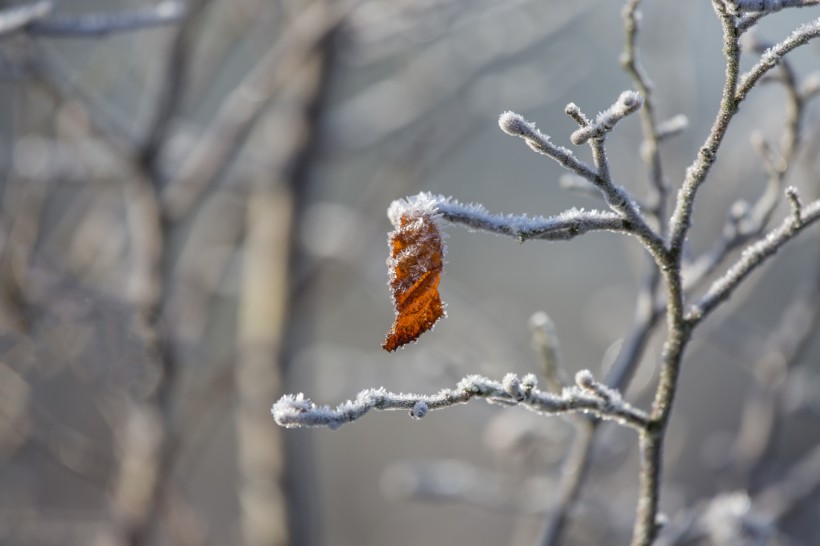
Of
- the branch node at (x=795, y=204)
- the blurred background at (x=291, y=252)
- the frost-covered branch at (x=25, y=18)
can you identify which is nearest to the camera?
the branch node at (x=795, y=204)

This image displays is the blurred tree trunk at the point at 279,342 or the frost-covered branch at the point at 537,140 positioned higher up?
the blurred tree trunk at the point at 279,342

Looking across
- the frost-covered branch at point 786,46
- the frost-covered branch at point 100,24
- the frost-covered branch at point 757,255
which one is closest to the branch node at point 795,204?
the frost-covered branch at point 757,255

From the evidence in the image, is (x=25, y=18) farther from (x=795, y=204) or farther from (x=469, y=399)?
(x=795, y=204)

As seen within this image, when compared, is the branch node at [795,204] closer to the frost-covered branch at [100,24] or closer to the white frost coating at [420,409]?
the white frost coating at [420,409]

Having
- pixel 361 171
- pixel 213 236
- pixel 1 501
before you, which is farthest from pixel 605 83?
pixel 361 171

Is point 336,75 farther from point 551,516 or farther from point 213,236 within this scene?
point 551,516

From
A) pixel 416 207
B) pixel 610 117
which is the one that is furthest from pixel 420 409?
pixel 610 117
